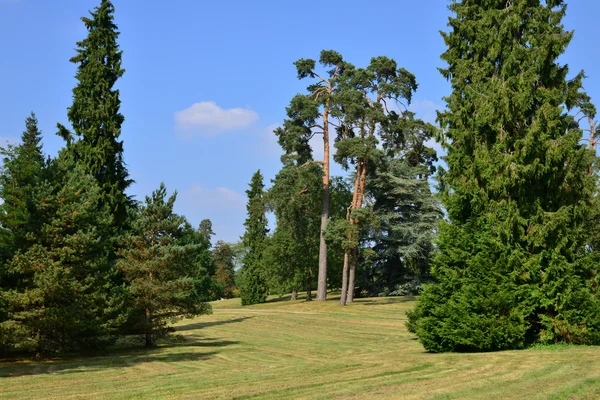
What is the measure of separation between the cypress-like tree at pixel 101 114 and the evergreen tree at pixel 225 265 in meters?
57.2

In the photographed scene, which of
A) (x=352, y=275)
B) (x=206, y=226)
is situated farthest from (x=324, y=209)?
(x=206, y=226)

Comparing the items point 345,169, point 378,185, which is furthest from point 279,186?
point 378,185

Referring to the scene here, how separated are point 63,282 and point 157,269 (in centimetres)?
444

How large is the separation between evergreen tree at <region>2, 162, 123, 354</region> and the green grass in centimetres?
106

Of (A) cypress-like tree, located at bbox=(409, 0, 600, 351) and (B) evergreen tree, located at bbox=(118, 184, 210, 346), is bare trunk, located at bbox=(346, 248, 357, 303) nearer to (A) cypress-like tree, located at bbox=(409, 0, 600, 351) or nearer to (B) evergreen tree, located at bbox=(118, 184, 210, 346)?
(B) evergreen tree, located at bbox=(118, 184, 210, 346)

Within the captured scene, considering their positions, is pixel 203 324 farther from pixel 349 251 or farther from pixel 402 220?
pixel 402 220

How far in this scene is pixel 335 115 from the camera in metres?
44.2

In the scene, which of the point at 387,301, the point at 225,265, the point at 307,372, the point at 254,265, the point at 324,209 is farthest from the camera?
the point at 225,265

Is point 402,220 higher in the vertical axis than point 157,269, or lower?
higher

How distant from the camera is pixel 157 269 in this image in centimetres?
2338

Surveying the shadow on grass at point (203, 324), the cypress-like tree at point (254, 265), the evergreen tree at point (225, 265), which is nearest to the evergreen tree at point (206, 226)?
the evergreen tree at point (225, 265)

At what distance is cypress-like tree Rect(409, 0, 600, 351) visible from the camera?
18.2m

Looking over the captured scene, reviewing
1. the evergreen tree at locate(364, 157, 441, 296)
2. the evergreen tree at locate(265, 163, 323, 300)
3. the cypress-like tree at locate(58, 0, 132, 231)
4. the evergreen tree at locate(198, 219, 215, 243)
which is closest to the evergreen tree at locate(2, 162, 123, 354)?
the cypress-like tree at locate(58, 0, 132, 231)

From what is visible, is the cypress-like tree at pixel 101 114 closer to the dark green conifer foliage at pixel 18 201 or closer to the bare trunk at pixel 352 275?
the dark green conifer foliage at pixel 18 201
